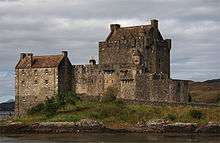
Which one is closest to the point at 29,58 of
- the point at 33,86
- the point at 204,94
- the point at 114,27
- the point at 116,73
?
the point at 33,86

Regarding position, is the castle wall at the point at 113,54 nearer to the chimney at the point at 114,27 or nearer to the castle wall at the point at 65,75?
the chimney at the point at 114,27

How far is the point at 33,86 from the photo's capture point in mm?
72312

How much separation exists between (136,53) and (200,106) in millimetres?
9779

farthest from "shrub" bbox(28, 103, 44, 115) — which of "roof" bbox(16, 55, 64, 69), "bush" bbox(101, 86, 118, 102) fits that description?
"bush" bbox(101, 86, 118, 102)

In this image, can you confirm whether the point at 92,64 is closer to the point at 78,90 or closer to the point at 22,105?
the point at 78,90

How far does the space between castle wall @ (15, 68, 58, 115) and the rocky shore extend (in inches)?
320

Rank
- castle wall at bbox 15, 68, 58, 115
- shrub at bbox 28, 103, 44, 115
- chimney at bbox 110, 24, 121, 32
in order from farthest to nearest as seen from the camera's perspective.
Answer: chimney at bbox 110, 24, 121, 32 < castle wall at bbox 15, 68, 58, 115 < shrub at bbox 28, 103, 44, 115

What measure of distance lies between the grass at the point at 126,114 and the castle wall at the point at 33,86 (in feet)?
16.0

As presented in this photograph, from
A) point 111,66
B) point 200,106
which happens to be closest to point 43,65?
point 111,66

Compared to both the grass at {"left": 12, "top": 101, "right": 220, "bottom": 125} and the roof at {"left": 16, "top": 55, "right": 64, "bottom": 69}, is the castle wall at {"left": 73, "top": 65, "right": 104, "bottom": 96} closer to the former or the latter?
the roof at {"left": 16, "top": 55, "right": 64, "bottom": 69}

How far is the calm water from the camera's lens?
170 ft

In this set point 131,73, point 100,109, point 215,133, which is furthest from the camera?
point 131,73

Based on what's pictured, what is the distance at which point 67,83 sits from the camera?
72.2 metres

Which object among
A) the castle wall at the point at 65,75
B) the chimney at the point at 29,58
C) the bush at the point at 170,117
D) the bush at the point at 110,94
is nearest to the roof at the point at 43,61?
the chimney at the point at 29,58
